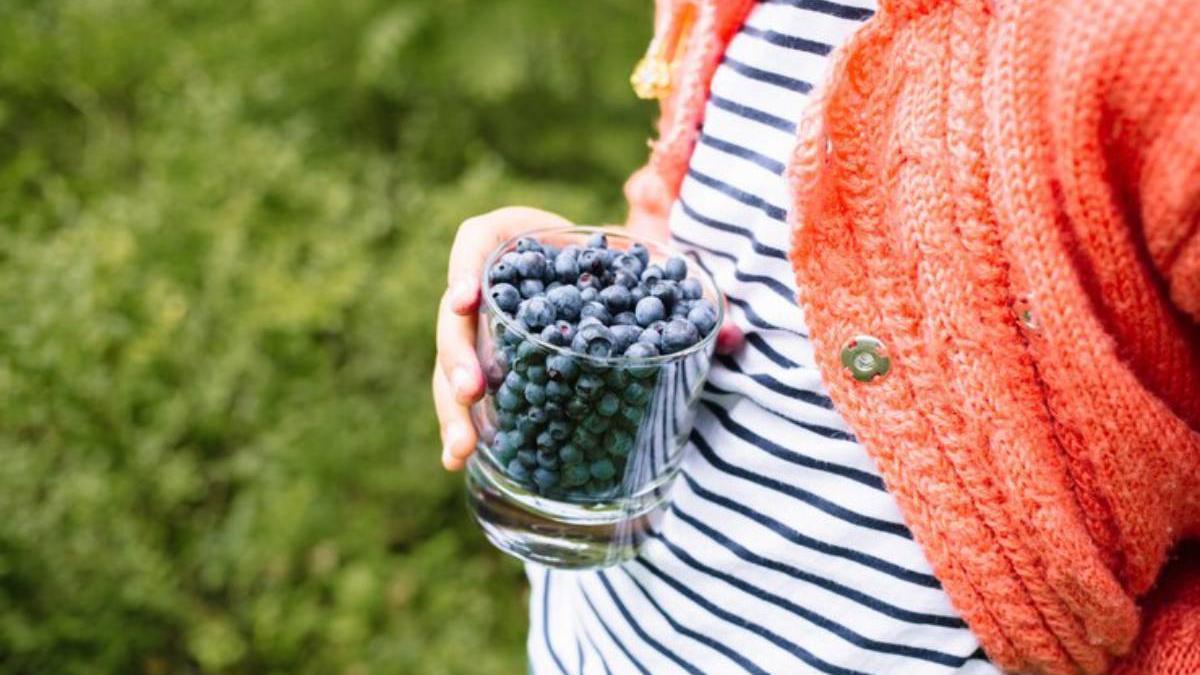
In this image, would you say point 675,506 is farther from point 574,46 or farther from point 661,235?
point 574,46

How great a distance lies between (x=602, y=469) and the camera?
31.8 inches

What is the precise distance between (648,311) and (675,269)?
6cm

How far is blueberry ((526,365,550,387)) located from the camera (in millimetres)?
753

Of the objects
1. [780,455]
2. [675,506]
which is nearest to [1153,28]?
[780,455]

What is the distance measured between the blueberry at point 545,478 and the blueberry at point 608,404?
78mm

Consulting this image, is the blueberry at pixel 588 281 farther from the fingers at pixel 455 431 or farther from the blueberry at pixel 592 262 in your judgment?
the fingers at pixel 455 431

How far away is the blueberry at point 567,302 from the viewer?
758mm

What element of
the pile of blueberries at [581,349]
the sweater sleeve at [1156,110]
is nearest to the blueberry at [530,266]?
the pile of blueberries at [581,349]

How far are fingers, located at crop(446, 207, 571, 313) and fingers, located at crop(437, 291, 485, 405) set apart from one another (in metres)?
0.01

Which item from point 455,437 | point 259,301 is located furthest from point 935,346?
point 259,301

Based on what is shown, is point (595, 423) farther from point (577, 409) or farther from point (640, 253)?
point (640, 253)

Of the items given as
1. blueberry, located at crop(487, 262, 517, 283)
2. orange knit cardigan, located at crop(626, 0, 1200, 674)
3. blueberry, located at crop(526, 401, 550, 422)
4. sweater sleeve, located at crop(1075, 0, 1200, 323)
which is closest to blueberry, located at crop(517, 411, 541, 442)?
blueberry, located at crop(526, 401, 550, 422)

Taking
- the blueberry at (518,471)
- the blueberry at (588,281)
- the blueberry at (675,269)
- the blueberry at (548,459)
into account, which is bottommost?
the blueberry at (518,471)

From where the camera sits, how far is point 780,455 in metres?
0.82
